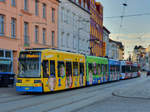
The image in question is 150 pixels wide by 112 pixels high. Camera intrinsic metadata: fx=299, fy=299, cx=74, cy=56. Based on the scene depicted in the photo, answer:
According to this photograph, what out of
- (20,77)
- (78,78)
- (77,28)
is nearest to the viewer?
(20,77)

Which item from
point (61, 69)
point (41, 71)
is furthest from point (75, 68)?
point (41, 71)

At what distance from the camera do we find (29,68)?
18.8 meters

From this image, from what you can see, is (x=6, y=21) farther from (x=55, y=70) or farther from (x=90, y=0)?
(x=90, y=0)

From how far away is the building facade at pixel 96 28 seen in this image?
58375 millimetres

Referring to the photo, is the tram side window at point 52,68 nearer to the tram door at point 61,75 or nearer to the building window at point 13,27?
the tram door at point 61,75

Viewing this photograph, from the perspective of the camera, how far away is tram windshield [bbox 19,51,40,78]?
18.7m

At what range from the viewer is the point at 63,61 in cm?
2161

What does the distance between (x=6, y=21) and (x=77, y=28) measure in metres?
20.6

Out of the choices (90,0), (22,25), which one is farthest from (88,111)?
(90,0)

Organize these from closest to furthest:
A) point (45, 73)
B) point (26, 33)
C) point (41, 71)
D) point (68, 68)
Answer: point (41, 71)
point (45, 73)
point (68, 68)
point (26, 33)

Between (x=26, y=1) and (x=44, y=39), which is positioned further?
→ (x=44, y=39)

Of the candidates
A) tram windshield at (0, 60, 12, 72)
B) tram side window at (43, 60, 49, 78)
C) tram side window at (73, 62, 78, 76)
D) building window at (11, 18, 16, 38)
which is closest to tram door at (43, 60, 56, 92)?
tram side window at (43, 60, 49, 78)

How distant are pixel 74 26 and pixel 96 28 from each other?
16.4 metres

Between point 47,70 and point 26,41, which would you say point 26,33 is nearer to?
point 26,41
